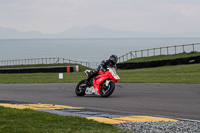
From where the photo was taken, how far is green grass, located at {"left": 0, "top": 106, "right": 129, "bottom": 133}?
7254 millimetres

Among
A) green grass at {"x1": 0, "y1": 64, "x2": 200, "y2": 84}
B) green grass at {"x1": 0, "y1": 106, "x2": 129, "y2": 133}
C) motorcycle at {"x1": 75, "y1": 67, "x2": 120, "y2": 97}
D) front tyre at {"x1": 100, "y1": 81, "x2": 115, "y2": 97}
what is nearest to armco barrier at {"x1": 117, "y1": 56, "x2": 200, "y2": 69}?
green grass at {"x1": 0, "y1": 64, "x2": 200, "y2": 84}

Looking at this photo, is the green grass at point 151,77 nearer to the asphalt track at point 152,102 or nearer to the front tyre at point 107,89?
the asphalt track at point 152,102

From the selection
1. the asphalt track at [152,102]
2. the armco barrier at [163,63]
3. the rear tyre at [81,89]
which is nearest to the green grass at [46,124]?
the asphalt track at [152,102]

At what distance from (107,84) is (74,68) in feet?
87.9

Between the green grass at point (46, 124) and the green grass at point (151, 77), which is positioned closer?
the green grass at point (46, 124)

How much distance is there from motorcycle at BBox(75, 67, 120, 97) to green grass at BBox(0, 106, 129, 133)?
4.80 meters

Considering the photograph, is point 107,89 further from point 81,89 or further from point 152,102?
point 152,102

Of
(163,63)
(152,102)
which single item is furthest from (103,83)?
(163,63)

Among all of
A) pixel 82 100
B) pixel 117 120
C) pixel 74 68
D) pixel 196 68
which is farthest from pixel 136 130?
pixel 74 68

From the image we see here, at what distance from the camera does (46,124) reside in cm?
800

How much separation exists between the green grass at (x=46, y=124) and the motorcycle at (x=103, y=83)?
15.8 ft

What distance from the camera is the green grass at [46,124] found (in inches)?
286

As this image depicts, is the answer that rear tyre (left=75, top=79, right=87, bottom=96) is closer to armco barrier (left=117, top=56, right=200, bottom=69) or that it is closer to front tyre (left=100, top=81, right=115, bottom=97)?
front tyre (left=100, top=81, right=115, bottom=97)

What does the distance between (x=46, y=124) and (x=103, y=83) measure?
6381mm
